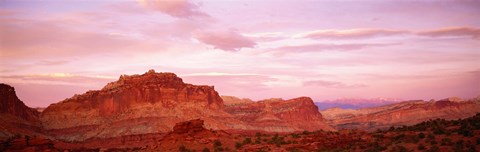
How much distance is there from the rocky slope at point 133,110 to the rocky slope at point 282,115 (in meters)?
13.3

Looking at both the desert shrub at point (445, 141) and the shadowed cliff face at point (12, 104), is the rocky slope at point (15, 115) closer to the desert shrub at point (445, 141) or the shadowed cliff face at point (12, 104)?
the shadowed cliff face at point (12, 104)

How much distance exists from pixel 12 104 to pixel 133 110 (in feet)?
84.6

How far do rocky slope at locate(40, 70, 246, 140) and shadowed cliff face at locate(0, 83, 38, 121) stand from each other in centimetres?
493

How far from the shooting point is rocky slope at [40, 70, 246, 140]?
10694 cm

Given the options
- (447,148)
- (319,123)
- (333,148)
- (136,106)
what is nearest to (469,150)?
(447,148)

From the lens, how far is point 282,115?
14925 cm

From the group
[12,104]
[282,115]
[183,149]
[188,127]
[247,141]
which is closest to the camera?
[183,149]

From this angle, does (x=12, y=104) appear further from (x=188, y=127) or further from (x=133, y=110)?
(x=188, y=127)

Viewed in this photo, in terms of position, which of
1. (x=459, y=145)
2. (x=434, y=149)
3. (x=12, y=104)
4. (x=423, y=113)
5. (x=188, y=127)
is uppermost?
(x=12, y=104)

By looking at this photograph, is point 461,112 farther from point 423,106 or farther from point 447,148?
point 447,148

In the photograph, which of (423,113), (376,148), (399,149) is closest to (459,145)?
(399,149)

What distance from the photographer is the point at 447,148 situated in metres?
32.7

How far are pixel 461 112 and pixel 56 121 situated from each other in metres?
119

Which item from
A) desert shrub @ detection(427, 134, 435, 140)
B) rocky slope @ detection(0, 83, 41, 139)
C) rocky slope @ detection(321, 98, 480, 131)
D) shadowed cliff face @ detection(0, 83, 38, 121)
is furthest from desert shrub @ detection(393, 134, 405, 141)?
rocky slope @ detection(321, 98, 480, 131)
